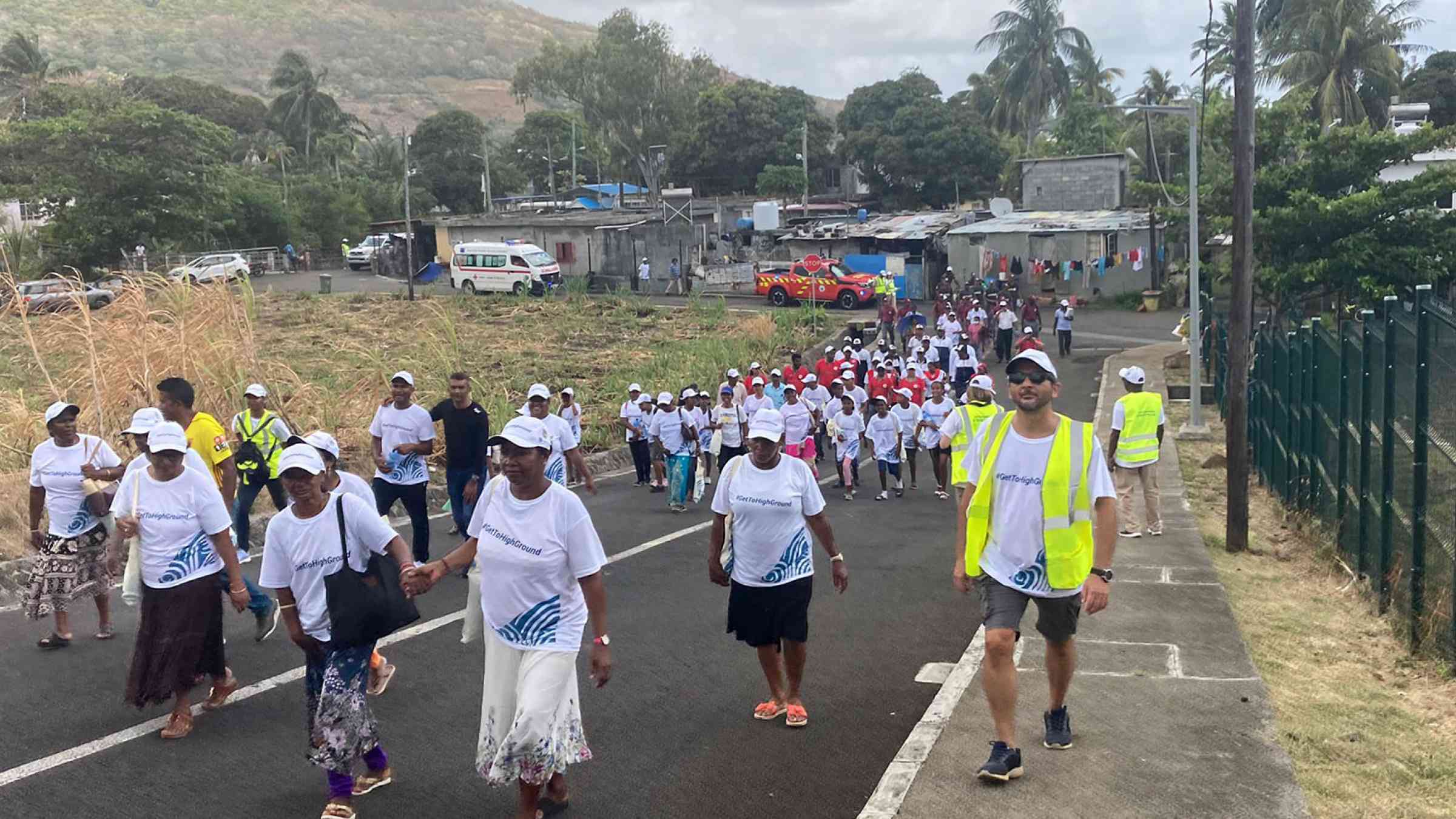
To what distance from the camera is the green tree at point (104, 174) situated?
48406 mm

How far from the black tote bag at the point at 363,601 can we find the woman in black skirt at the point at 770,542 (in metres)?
1.68

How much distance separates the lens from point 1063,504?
18.3 feet

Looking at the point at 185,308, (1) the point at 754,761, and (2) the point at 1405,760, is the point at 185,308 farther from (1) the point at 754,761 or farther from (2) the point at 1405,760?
(2) the point at 1405,760

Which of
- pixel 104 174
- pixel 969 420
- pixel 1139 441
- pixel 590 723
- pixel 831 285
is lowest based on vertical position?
pixel 590 723

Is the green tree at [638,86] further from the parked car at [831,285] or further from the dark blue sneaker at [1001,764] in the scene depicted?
the dark blue sneaker at [1001,764]

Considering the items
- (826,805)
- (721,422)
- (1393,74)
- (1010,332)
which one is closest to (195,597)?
(826,805)

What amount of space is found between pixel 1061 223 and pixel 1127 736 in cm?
4227

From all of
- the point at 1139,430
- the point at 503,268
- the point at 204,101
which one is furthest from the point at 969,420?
the point at 204,101

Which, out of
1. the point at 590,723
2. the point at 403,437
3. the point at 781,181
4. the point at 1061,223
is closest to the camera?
the point at 590,723

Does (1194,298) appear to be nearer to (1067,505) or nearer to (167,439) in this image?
(1067,505)

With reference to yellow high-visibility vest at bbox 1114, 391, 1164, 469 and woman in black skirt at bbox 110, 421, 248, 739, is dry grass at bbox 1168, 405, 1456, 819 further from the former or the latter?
woman in black skirt at bbox 110, 421, 248, 739

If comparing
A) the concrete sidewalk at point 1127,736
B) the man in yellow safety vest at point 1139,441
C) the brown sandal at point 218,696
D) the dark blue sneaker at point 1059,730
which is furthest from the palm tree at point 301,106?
the dark blue sneaker at point 1059,730

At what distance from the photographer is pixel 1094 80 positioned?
3226 inches

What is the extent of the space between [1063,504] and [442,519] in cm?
991
